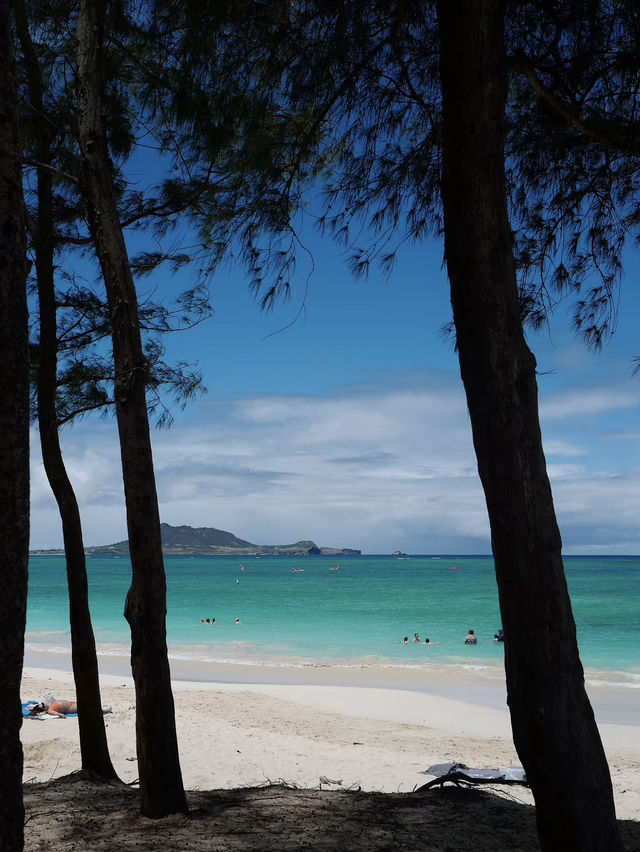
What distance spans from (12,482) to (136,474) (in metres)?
2.82

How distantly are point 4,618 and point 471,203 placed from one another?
7.40ft

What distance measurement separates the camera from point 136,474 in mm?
4645

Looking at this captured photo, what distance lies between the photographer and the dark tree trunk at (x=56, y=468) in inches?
225

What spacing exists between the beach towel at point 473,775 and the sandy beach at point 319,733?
14 centimetres

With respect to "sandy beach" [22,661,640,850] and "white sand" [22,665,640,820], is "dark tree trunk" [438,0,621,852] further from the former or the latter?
"white sand" [22,665,640,820]

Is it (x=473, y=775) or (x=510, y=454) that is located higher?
(x=510, y=454)

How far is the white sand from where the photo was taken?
805 cm

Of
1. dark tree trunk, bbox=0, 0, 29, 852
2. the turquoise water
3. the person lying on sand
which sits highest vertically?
dark tree trunk, bbox=0, 0, 29, 852

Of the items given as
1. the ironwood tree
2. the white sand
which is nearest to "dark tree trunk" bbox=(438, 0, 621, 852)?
the ironwood tree

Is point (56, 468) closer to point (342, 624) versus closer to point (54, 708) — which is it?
point (54, 708)

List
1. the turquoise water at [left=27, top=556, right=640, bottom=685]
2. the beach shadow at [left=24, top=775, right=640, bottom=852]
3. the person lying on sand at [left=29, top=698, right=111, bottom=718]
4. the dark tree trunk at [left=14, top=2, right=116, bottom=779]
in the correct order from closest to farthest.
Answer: the beach shadow at [left=24, top=775, right=640, bottom=852], the dark tree trunk at [left=14, top=2, right=116, bottom=779], the person lying on sand at [left=29, top=698, right=111, bottom=718], the turquoise water at [left=27, top=556, right=640, bottom=685]

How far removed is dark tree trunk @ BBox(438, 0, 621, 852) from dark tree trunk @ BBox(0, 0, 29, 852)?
5.64 ft

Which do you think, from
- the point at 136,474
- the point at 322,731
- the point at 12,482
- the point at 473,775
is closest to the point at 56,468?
the point at 136,474

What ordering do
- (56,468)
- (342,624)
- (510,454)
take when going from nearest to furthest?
(510,454) → (56,468) → (342,624)
